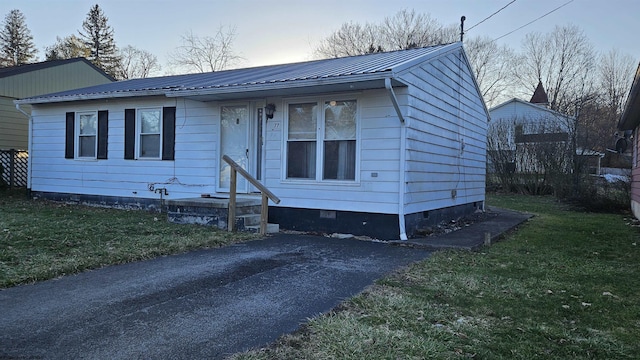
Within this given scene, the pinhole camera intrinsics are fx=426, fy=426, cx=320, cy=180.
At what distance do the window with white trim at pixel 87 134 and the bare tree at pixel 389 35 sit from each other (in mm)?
22677

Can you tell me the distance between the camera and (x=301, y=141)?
810 centimetres

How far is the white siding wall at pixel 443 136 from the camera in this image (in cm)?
750

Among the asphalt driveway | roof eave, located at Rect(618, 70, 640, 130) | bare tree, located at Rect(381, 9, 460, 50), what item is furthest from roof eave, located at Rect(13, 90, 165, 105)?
bare tree, located at Rect(381, 9, 460, 50)

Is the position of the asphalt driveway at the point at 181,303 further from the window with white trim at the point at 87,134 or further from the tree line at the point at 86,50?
the tree line at the point at 86,50

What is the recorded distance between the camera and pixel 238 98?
28.5 feet

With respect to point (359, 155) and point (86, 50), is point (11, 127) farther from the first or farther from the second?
point (86, 50)

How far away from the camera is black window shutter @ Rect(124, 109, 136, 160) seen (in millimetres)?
10344

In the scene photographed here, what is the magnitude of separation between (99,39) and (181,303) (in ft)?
160

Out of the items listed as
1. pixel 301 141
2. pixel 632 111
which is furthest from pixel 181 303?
pixel 632 111

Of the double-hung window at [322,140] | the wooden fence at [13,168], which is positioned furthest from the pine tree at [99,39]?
the double-hung window at [322,140]

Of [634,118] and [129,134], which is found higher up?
[634,118]

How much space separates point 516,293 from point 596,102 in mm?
31215

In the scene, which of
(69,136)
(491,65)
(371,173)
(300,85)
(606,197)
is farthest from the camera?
(491,65)

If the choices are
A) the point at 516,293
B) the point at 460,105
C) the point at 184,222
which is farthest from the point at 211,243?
the point at 460,105
